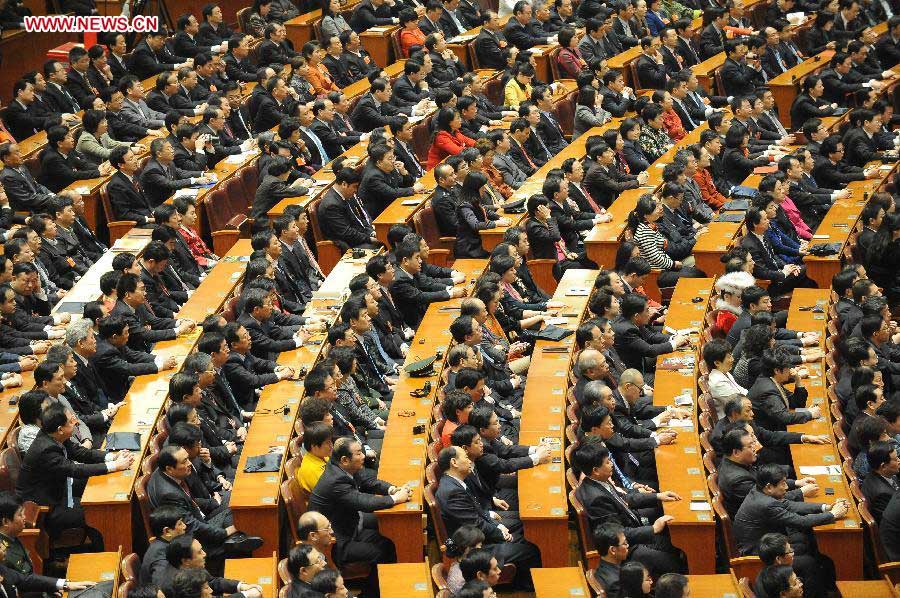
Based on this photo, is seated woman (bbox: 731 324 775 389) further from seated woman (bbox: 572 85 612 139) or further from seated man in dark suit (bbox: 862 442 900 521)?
seated woman (bbox: 572 85 612 139)

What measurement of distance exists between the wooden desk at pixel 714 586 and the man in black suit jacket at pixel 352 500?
4.73 feet

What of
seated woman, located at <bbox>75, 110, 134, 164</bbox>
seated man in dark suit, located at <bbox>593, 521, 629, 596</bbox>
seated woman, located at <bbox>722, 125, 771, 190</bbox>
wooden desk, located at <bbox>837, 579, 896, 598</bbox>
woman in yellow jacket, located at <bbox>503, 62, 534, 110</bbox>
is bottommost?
seated woman, located at <bbox>722, 125, 771, 190</bbox>

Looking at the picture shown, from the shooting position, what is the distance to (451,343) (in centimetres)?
807

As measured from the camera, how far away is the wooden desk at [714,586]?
6.03m

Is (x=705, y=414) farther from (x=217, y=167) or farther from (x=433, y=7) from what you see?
(x=433, y=7)

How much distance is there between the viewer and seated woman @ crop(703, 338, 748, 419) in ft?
24.2

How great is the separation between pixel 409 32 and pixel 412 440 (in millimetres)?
7381

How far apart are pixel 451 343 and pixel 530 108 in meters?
3.91

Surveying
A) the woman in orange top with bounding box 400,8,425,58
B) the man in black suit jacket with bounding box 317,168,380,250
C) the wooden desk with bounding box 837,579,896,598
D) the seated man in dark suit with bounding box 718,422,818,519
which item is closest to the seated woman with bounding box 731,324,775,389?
the seated man in dark suit with bounding box 718,422,818,519

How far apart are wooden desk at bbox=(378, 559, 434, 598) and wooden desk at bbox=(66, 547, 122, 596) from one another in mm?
1188

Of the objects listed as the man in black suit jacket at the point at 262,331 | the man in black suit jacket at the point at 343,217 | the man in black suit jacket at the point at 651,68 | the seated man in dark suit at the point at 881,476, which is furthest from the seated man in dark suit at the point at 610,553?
the man in black suit jacket at the point at 651,68

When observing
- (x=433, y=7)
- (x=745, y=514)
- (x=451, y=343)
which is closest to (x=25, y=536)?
(x=451, y=343)

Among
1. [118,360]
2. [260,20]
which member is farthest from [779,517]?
[260,20]

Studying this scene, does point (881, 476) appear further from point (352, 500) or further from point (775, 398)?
point (352, 500)
